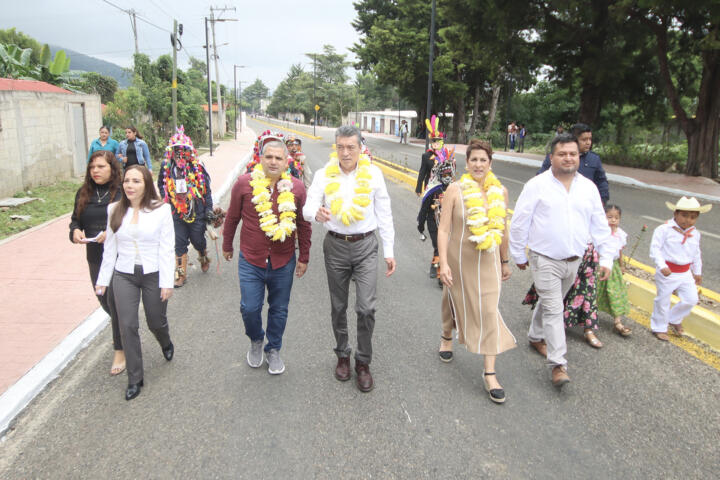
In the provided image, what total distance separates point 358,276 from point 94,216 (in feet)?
7.30

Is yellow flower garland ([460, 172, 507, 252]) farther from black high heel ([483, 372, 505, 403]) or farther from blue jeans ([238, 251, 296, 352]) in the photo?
blue jeans ([238, 251, 296, 352])

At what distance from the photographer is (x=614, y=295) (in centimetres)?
500

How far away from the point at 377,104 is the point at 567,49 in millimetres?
81881

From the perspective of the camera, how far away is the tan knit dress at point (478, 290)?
3865 millimetres

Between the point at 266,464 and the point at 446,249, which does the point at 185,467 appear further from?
the point at 446,249

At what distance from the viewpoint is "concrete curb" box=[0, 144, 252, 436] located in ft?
11.7

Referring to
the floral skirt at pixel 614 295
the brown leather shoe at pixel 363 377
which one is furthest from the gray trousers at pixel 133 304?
the floral skirt at pixel 614 295

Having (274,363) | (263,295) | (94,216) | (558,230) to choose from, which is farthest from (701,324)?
(94,216)

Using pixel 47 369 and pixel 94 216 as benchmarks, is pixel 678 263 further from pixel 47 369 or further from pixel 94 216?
pixel 47 369

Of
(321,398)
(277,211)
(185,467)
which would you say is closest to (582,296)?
(321,398)

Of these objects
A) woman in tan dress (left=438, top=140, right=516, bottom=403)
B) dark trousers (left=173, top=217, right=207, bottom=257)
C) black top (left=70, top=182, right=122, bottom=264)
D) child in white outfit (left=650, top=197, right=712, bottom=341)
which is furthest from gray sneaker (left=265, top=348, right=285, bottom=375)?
child in white outfit (left=650, top=197, right=712, bottom=341)

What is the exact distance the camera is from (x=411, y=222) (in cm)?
1045

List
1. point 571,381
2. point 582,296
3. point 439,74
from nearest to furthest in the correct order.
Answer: point 571,381 → point 582,296 → point 439,74

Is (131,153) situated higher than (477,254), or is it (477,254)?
(131,153)
